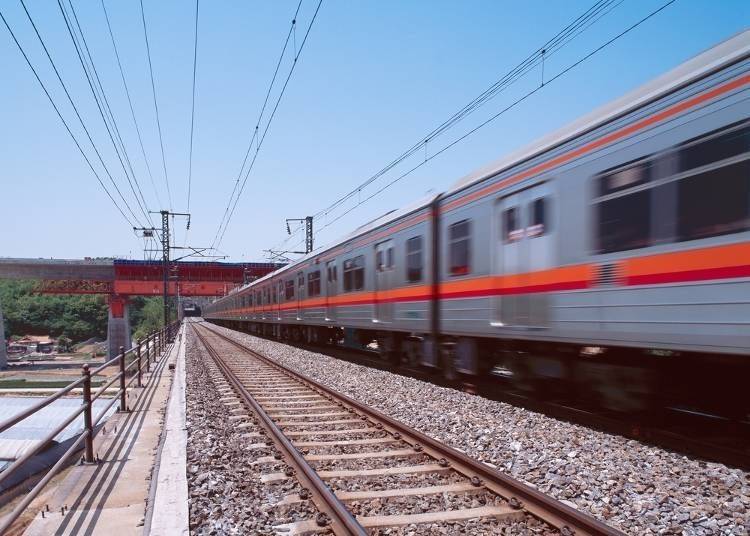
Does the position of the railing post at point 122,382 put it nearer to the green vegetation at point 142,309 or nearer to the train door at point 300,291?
the train door at point 300,291

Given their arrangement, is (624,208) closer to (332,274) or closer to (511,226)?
(511,226)

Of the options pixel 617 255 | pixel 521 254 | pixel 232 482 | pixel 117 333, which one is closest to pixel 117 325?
pixel 117 333

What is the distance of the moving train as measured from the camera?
496cm

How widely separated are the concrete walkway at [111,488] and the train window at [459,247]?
198 inches

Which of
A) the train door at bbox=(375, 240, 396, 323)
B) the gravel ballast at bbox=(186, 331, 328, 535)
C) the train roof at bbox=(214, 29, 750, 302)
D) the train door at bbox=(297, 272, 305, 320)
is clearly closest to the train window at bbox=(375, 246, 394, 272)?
the train door at bbox=(375, 240, 396, 323)

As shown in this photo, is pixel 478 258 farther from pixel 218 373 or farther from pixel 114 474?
pixel 218 373

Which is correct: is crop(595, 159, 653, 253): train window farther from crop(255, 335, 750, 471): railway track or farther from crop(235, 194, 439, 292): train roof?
crop(235, 194, 439, 292): train roof

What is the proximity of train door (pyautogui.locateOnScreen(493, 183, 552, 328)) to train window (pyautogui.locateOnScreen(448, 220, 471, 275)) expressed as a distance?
0.82 meters

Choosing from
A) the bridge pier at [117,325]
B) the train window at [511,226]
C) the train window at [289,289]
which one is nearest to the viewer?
the train window at [511,226]

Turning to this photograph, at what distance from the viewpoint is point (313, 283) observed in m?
19.8

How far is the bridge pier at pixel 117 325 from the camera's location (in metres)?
61.4

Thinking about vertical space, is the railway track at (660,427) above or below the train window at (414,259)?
below

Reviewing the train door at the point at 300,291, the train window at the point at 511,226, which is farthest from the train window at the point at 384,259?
the train door at the point at 300,291

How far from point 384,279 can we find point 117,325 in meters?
59.7
